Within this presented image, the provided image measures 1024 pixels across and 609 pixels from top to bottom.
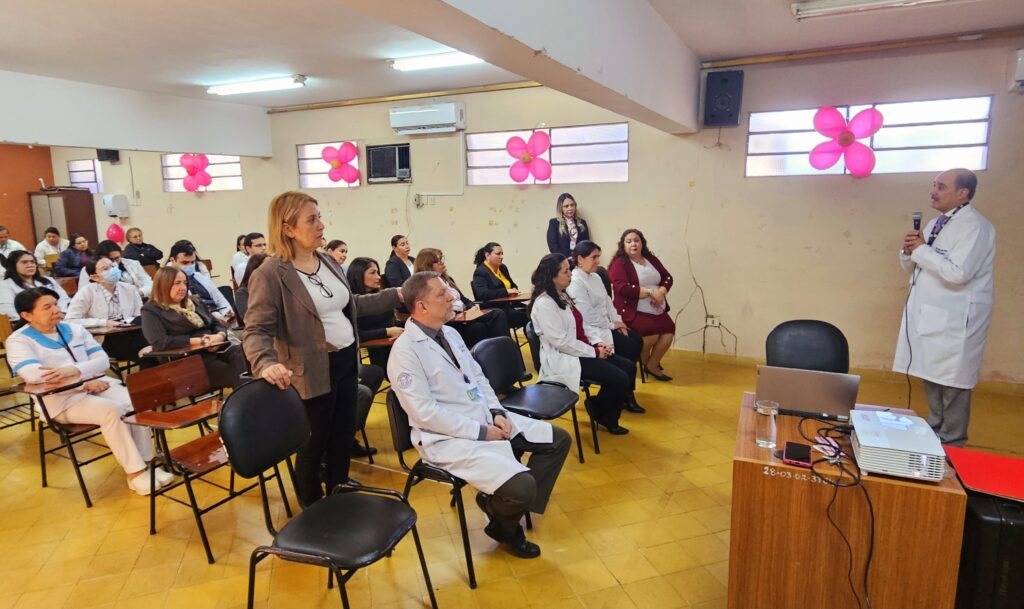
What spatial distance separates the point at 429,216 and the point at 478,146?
1.07 m

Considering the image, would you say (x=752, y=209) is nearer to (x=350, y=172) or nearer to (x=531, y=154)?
(x=531, y=154)

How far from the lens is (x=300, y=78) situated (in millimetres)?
5777

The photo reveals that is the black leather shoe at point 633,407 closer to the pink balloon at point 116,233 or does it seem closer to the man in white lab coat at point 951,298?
the man in white lab coat at point 951,298

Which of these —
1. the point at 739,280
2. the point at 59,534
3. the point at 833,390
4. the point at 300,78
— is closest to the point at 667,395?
the point at 739,280

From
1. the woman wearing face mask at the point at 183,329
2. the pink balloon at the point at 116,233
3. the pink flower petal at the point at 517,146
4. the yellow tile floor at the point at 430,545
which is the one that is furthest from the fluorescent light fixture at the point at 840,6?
the pink balloon at the point at 116,233

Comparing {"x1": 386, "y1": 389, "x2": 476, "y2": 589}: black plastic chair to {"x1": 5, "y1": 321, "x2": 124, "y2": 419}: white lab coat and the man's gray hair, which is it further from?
{"x1": 5, "y1": 321, "x2": 124, "y2": 419}: white lab coat

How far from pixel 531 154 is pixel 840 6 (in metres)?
3.31

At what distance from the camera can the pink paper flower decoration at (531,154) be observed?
6.18m

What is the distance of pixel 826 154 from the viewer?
4.89 m

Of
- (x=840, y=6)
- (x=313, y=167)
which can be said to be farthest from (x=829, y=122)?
(x=313, y=167)

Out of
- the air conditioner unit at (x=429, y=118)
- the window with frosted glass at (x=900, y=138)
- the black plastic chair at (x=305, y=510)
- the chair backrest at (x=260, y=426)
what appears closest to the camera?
the black plastic chair at (x=305, y=510)

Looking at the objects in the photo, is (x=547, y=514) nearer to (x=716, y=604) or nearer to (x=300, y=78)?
(x=716, y=604)

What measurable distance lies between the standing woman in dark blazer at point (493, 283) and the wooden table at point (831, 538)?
11.1 ft

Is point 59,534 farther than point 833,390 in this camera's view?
Yes
